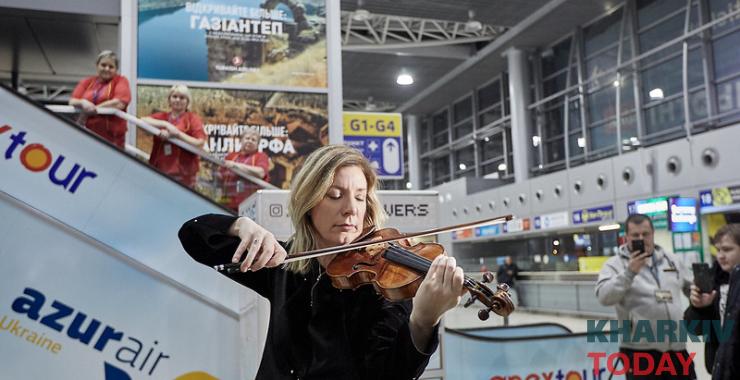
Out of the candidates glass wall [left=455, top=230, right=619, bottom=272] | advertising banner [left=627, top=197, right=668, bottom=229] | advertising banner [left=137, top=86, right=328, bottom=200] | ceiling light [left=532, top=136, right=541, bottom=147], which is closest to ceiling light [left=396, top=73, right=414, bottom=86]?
ceiling light [left=532, top=136, right=541, bottom=147]

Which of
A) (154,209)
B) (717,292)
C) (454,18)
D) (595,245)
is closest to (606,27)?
(454,18)

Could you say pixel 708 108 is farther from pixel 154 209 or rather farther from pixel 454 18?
pixel 154 209

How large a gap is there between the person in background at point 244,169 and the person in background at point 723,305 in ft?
9.89

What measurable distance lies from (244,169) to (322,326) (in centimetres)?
348

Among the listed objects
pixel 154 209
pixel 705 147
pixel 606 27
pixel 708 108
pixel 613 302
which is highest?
pixel 606 27

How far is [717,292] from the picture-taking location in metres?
3.93

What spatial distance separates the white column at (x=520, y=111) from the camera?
1778 cm

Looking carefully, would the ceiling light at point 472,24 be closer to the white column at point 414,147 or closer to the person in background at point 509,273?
the person in background at point 509,273

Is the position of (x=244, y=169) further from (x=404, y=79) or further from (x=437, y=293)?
(x=404, y=79)

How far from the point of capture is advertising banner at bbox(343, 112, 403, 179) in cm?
828

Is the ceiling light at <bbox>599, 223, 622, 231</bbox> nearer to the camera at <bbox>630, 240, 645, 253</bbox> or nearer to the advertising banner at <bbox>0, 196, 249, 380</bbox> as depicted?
the camera at <bbox>630, 240, 645, 253</bbox>


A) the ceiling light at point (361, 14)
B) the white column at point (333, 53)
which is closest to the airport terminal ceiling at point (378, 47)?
the ceiling light at point (361, 14)

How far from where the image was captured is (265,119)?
21.5 feet

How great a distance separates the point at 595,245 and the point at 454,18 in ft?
21.1
